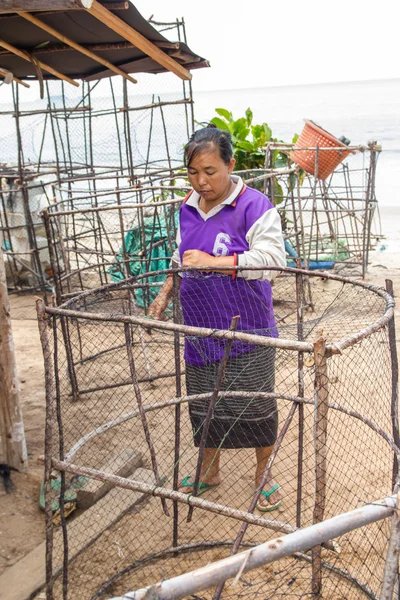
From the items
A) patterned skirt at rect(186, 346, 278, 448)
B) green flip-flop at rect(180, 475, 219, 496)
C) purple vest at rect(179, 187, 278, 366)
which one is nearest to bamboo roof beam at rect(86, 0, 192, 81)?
purple vest at rect(179, 187, 278, 366)

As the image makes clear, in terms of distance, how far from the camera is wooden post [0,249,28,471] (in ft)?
11.4

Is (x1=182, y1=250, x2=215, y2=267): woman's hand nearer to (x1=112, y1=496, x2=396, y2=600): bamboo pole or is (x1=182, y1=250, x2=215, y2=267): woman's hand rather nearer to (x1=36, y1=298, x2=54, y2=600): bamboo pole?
(x1=36, y1=298, x2=54, y2=600): bamboo pole

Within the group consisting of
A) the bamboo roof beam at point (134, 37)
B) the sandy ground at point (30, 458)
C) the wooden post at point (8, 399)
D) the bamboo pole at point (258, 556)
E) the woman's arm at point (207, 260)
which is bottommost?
the sandy ground at point (30, 458)

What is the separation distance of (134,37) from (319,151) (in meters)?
3.96

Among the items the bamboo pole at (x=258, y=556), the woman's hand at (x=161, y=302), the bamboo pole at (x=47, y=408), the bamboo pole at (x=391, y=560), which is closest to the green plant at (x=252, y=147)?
the woman's hand at (x=161, y=302)

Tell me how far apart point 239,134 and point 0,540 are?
6832 millimetres

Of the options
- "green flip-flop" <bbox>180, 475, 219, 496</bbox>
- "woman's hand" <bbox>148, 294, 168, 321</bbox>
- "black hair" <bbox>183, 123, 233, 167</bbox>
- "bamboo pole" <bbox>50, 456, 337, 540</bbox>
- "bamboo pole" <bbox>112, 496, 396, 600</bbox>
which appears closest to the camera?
"bamboo pole" <bbox>112, 496, 396, 600</bbox>

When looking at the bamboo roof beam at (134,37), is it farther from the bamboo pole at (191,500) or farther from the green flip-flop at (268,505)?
the green flip-flop at (268,505)

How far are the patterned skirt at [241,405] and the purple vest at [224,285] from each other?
3.1 inches

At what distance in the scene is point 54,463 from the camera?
97.8 inches

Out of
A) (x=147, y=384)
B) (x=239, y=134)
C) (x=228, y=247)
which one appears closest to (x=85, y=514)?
(x=228, y=247)

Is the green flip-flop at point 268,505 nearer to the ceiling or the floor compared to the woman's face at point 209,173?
nearer to the floor

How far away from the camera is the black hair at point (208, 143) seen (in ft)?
8.77

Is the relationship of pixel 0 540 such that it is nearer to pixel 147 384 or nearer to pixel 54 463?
pixel 54 463
